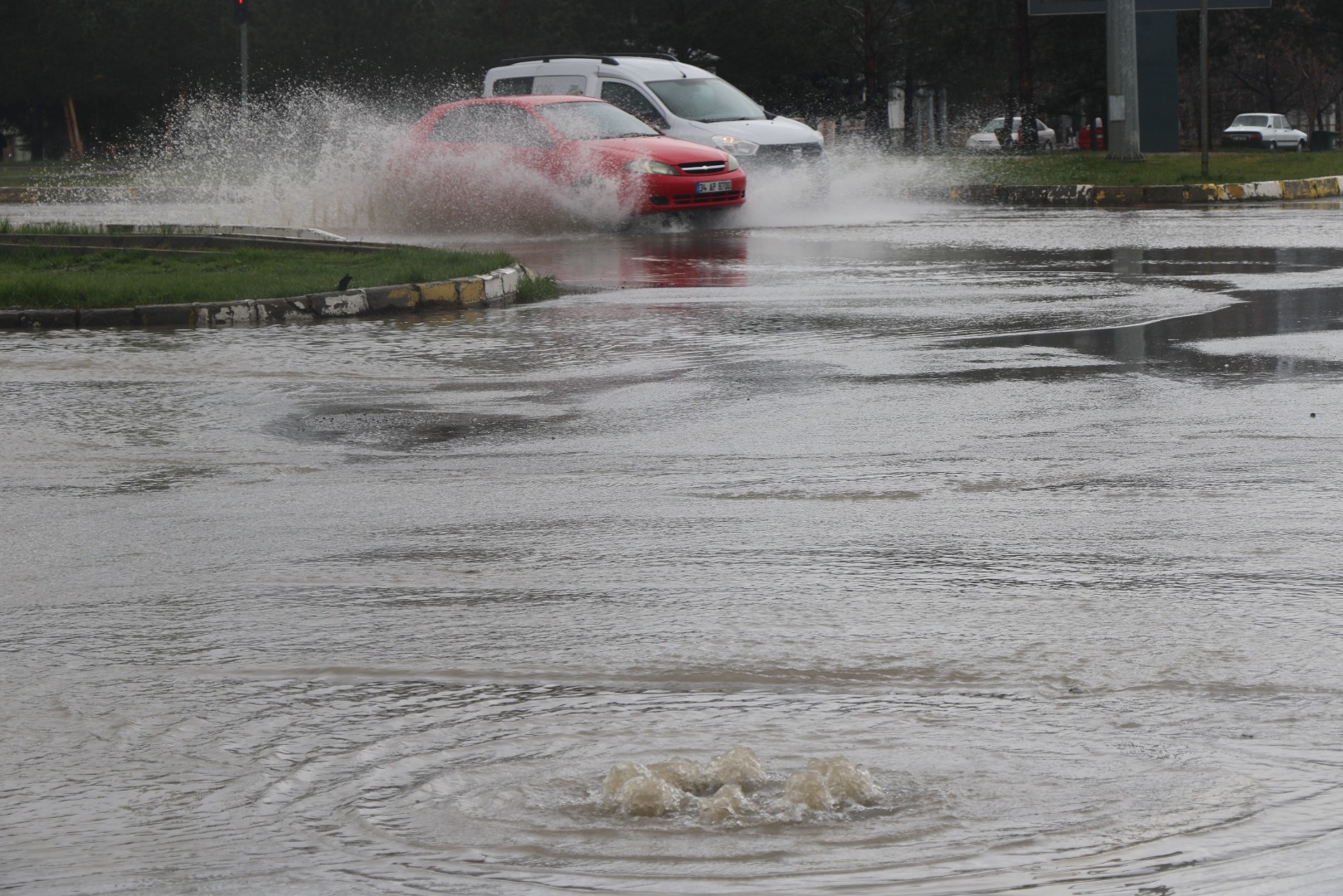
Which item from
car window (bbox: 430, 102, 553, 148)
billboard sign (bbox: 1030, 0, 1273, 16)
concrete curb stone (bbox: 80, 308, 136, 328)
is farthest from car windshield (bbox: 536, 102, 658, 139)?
billboard sign (bbox: 1030, 0, 1273, 16)

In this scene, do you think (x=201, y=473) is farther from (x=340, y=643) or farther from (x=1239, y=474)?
(x=1239, y=474)

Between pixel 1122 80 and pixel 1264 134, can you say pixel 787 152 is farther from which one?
pixel 1264 134

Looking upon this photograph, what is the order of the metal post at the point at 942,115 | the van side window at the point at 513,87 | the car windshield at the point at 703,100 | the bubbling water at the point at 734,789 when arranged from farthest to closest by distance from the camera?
the metal post at the point at 942,115 < the van side window at the point at 513,87 < the car windshield at the point at 703,100 < the bubbling water at the point at 734,789

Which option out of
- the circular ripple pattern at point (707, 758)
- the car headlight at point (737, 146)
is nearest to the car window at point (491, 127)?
the car headlight at point (737, 146)

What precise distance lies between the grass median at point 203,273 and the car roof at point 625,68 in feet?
28.1

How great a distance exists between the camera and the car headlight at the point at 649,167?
2039cm

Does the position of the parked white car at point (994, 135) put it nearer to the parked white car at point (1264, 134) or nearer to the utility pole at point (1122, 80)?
the parked white car at point (1264, 134)

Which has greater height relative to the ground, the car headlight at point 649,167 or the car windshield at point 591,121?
the car windshield at point 591,121

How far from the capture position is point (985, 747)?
143 inches

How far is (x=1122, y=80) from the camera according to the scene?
98.7ft

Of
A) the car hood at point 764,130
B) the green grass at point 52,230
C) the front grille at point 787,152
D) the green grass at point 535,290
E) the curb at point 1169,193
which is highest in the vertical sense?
the car hood at point 764,130

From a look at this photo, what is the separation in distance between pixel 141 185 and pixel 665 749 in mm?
33143

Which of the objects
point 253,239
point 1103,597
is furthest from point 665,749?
point 253,239

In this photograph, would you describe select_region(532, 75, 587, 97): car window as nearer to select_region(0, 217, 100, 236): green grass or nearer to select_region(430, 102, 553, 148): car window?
select_region(430, 102, 553, 148): car window
